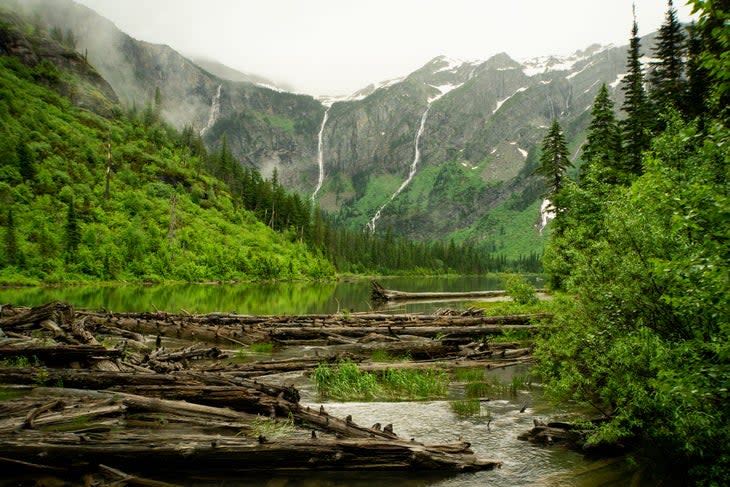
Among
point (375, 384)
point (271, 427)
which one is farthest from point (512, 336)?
point (271, 427)

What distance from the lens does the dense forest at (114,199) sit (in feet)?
204

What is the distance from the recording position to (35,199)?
216 feet

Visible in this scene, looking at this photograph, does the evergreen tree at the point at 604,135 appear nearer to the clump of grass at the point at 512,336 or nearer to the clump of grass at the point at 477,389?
the clump of grass at the point at 512,336

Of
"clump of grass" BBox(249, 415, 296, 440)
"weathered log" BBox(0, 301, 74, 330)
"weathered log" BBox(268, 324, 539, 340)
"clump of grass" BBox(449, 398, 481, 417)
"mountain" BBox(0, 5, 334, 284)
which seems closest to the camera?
"clump of grass" BBox(249, 415, 296, 440)

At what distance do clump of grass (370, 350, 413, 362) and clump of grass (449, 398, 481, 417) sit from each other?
20.8 ft

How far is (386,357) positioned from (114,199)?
74151mm

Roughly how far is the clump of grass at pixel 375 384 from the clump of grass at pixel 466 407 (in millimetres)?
1543

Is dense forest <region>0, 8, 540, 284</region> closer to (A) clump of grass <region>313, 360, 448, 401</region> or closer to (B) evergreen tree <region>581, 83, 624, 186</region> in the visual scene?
(A) clump of grass <region>313, 360, 448, 401</region>

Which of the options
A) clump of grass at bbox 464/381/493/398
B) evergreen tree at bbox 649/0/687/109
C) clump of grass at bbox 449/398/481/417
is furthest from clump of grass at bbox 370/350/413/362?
evergreen tree at bbox 649/0/687/109

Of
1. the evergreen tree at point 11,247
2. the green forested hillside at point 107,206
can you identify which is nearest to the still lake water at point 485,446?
the evergreen tree at point 11,247

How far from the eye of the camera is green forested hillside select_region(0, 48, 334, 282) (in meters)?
61.4

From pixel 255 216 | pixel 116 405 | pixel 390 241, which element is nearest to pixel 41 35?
pixel 255 216

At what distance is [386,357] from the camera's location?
2141 centimetres

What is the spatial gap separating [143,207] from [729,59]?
87.1 m
